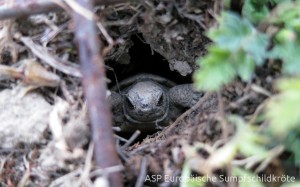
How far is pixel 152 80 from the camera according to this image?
11.0ft

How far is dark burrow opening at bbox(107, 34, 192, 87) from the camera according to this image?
2.74 m

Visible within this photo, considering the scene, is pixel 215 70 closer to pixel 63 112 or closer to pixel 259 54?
pixel 259 54

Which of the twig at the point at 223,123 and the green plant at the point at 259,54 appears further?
the twig at the point at 223,123

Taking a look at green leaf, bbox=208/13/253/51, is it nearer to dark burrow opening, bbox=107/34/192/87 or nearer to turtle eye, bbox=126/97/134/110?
dark burrow opening, bbox=107/34/192/87

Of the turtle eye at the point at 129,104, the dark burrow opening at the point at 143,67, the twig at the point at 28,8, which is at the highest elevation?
Result: the twig at the point at 28,8

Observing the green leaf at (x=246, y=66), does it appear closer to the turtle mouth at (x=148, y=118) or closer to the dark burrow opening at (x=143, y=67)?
the dark burrow opening at (x=143, y=67)

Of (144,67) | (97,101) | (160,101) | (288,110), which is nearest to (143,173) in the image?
(97,101)

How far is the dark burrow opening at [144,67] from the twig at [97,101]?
140 centimetres

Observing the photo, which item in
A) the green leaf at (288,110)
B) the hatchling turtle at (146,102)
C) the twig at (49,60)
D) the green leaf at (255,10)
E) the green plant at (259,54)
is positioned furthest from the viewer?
the hatchling turtle at (146,102)

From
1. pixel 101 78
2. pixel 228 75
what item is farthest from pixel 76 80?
pixel 228 75

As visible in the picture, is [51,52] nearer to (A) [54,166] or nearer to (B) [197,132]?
(A) [54,166]

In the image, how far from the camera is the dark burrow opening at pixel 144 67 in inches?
108

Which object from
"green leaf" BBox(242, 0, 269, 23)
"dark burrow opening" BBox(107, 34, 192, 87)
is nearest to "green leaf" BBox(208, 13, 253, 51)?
"green leaf" BBox(242, 0, 269, 23)

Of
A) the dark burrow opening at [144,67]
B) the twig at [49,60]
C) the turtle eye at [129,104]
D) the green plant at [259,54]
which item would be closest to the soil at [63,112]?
the twig at [49,60]
